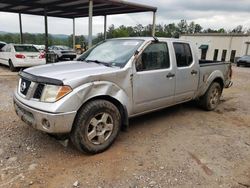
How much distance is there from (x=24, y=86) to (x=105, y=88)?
1.24 metres

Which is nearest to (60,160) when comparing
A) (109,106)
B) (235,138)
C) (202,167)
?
Answer: (109,106)

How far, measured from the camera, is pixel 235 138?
4.70m

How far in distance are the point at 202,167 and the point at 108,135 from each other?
Answer: 1.45 meters

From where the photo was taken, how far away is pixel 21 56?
1263cm

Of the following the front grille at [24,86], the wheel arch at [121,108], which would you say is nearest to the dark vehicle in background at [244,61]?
the wheel arch at [121,108]

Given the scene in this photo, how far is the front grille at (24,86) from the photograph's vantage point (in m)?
3.75

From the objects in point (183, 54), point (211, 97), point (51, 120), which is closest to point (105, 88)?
point (51, 120)

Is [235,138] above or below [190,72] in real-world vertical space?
below

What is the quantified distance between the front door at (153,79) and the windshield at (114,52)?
213mm

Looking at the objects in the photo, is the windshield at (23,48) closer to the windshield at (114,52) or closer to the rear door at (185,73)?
the windshield at (114,52)

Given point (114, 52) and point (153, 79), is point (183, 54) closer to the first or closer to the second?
point (153, 79)

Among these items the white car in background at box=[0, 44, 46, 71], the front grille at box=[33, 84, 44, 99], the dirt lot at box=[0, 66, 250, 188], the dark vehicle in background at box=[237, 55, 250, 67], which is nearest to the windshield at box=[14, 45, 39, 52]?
the white car in background at box=[0, 44, 46, 71]

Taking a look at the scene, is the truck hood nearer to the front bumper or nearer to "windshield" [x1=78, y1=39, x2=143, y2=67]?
"windshield" [x1=78, y1=39, x2=143, y2=67]

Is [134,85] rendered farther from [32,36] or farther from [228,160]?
[32,36]
